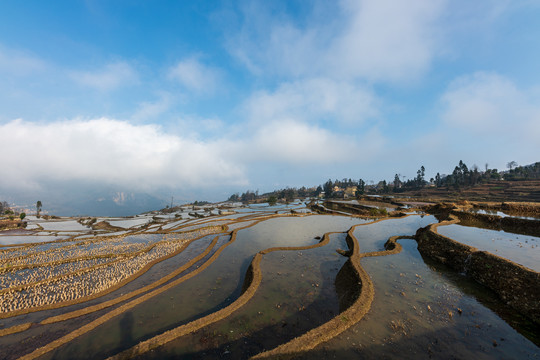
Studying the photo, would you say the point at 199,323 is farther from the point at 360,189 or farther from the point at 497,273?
the point at 360,189

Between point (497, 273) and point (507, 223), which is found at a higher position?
point (507, 223)

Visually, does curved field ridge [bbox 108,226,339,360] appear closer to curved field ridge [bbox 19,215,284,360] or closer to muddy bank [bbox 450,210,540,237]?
curved field ridge [bbox 19,215,284,360]

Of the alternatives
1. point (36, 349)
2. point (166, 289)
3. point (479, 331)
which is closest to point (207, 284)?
point (166, 289)

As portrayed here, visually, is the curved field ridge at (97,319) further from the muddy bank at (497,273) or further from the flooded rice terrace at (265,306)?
the muddy bank at (497,273)

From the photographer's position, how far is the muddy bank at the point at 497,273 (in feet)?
38.7

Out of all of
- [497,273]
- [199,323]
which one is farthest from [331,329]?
[497,273]

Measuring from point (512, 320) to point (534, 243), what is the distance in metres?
16.6

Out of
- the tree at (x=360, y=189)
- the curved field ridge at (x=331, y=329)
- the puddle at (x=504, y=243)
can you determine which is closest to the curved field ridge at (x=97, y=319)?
the curved field ridge at (x=331, y=329)

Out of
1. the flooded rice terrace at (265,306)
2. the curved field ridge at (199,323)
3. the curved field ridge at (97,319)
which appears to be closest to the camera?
the curved field ridge at (199,323)

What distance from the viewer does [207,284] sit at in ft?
58.3

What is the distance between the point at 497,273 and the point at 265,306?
17.1m

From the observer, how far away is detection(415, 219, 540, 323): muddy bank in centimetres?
1181

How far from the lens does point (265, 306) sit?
1392 centimetres

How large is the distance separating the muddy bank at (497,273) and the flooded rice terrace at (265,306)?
0.39m
